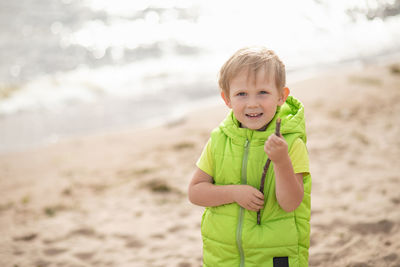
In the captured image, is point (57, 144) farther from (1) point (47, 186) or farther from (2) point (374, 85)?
(2) point (374, 85)

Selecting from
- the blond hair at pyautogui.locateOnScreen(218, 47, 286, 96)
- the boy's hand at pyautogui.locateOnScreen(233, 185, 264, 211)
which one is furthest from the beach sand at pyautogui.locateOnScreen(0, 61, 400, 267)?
the blond hair at pyautogui.locateOnScreen(218, 47, 286, 96)

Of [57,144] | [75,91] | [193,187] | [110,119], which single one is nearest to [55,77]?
[75,91]

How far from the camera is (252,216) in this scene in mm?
2158

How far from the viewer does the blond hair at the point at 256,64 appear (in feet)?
6.63

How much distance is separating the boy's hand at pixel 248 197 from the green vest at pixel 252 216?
0.08 m

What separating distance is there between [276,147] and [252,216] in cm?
50

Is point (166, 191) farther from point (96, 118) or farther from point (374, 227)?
point (96, 118)

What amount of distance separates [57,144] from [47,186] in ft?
5.85

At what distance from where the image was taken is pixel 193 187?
89.0 inches

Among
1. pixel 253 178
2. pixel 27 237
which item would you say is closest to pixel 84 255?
pixel 27 237

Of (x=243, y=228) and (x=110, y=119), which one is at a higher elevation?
(x=110, y=119)

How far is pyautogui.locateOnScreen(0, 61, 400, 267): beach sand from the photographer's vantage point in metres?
3.45

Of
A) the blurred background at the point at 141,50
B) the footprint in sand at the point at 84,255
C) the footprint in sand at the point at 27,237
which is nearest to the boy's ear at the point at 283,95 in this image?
the footprint in sand at the point at 84,255

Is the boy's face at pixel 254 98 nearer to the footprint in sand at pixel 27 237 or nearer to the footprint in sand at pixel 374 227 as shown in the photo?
the footprint in sand at pixel 374 227
